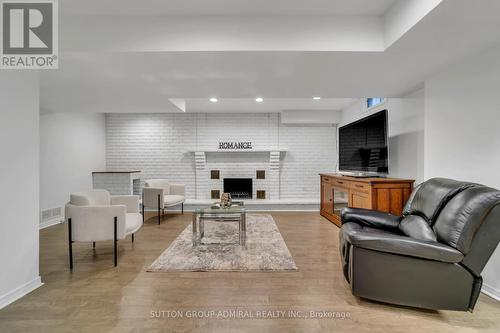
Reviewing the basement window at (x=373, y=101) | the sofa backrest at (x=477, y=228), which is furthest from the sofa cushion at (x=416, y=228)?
the basement window at (x=373, y=101)

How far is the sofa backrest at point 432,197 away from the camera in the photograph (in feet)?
6.41

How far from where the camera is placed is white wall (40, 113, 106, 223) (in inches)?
169

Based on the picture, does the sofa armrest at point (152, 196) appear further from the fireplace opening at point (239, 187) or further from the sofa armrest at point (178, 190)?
the fireplace opening at point (239, 187)

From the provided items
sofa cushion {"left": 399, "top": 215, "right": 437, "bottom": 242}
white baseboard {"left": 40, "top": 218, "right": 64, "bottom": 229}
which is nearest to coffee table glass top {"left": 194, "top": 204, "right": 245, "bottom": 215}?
sofa cushion {"left": 399, "top": 215, "right": 437, "bottom": 242}

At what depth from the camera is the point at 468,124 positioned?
7.61ft

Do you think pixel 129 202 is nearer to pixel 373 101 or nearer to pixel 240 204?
pixel 240 204

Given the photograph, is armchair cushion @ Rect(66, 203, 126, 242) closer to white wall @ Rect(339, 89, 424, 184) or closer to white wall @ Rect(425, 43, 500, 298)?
white wall @ Rect(425, 43, 500, 298)

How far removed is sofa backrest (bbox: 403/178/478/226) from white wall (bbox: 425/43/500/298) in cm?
41

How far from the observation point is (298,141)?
6.05 m

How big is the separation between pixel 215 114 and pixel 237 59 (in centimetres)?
382

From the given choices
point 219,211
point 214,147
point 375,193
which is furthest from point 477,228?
point 214,147

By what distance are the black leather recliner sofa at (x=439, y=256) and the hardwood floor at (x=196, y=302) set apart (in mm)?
151

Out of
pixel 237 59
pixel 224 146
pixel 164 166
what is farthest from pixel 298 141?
pixel 237 59

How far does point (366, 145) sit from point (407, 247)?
2467mm
